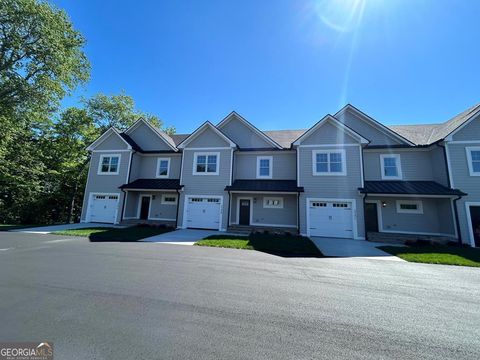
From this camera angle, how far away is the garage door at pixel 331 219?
1456 cm

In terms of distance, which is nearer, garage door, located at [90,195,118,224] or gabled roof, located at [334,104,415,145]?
gabled roof, located at [334,104,415,145]

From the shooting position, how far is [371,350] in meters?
2.90

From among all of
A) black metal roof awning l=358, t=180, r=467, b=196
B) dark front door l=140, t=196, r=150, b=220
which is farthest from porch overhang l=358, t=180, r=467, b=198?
dark front door l=140, t=196, r=150, b=220

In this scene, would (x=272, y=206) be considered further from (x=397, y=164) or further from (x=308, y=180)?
(x=397, y=164)

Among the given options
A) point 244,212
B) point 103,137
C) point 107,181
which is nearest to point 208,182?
point 244,212

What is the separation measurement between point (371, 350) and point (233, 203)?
14.6m

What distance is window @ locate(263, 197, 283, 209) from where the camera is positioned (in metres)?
16.7

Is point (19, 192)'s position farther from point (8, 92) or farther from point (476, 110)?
point (476, 110)

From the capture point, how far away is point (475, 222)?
13141 millimetres

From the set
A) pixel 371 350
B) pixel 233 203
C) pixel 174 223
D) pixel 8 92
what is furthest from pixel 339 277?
pixel 8 92

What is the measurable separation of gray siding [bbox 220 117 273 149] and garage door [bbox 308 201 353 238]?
614cm

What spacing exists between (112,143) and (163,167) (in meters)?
4.77

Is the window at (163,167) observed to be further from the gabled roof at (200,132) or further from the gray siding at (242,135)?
the gray siding at (242,135)

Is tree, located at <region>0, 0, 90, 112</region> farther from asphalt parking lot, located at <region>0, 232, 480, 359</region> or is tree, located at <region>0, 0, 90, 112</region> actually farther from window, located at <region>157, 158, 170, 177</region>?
asphalt parking lot, located at <region>0, 232, 480, 359</region>
